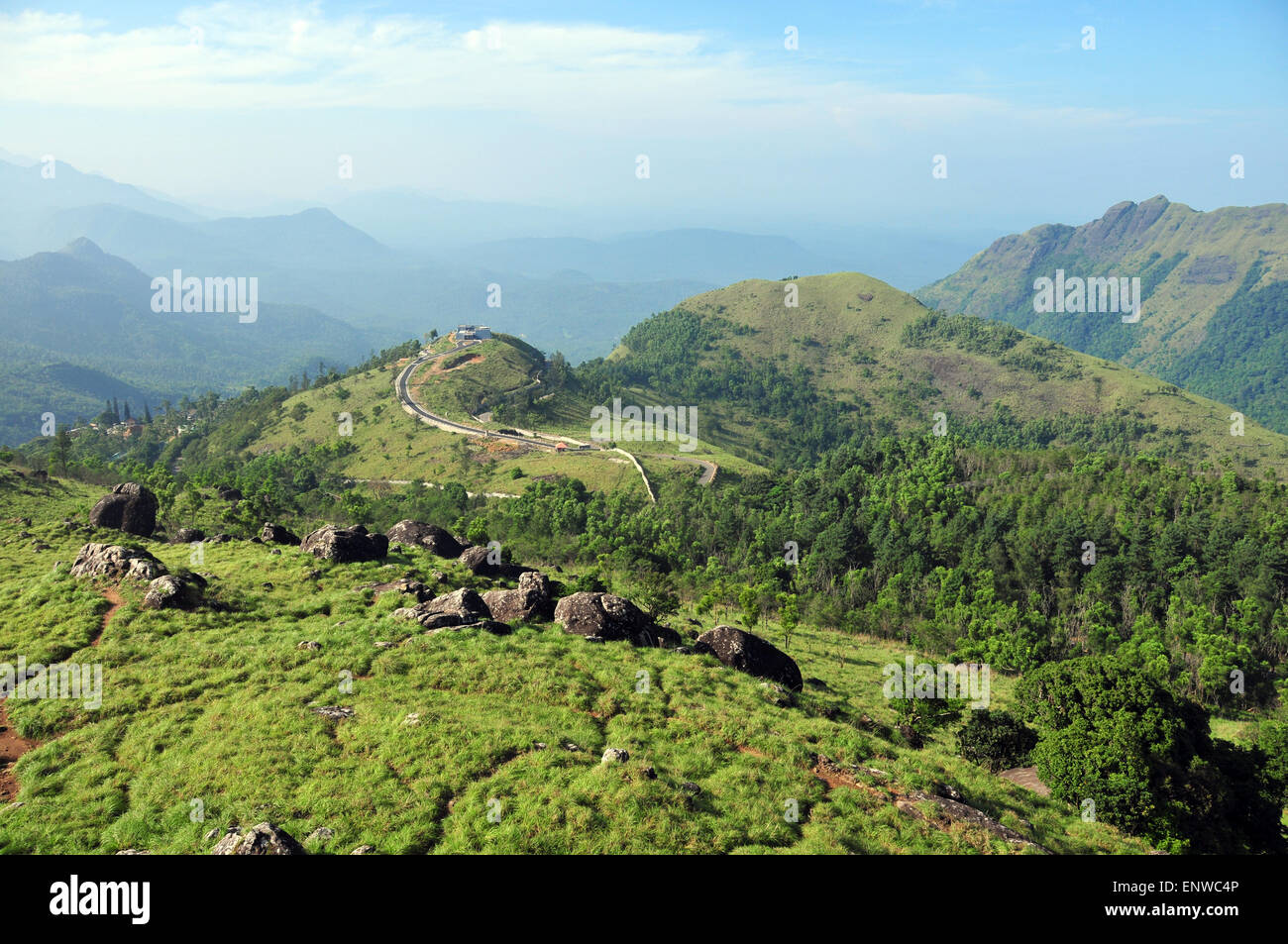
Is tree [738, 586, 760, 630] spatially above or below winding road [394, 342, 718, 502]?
below

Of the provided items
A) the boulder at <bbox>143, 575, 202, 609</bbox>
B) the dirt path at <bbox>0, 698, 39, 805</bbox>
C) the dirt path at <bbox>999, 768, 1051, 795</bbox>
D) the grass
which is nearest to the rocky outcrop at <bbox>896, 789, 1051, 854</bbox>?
the grass

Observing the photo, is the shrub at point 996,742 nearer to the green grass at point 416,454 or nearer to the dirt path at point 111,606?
the dirt path at point 111,606

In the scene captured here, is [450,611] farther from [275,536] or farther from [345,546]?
[275,536]

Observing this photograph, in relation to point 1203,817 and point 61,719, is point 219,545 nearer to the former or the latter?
point 61,719

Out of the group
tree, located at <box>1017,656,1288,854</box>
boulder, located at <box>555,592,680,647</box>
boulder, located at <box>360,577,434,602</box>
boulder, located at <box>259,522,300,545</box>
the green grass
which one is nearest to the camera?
tree, located at <box>1017,656,1288,854</box>

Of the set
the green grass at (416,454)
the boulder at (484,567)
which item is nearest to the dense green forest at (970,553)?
the boulder at (484,567)

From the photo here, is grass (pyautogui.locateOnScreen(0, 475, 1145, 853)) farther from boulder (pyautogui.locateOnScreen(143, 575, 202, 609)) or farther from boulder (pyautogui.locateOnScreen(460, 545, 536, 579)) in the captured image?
boulder (pyautogui.locateOnScreen(460, 545, 536, 579))
